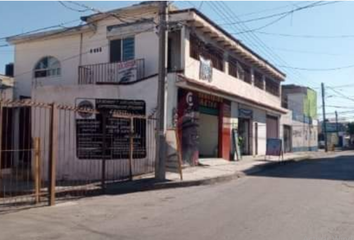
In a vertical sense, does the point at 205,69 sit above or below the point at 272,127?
above

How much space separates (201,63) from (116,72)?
3.97 meters

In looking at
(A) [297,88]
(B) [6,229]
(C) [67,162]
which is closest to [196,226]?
(B) [6,229]

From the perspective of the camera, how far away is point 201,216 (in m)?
10.1

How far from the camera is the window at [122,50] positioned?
2236cm

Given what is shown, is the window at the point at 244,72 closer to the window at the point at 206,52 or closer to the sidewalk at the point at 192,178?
the window at the point at 206,52

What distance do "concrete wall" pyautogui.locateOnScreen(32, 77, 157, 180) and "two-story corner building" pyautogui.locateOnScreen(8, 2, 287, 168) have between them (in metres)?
0.04

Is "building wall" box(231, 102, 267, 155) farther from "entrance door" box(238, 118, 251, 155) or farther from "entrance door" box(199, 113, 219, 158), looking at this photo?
"entrance door" box(199, 113, 219, 158)

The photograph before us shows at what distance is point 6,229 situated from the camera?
356 inches

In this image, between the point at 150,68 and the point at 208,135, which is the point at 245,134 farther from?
the point at 150,68

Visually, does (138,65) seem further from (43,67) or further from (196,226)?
(196,226)

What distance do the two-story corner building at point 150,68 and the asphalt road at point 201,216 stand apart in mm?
6566

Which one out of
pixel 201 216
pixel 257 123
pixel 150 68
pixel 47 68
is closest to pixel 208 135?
pixel 150 68

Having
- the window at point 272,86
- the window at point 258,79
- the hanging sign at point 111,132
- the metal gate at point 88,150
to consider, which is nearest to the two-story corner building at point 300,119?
the window at point 272,86

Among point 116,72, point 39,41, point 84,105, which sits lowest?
point 84,105
